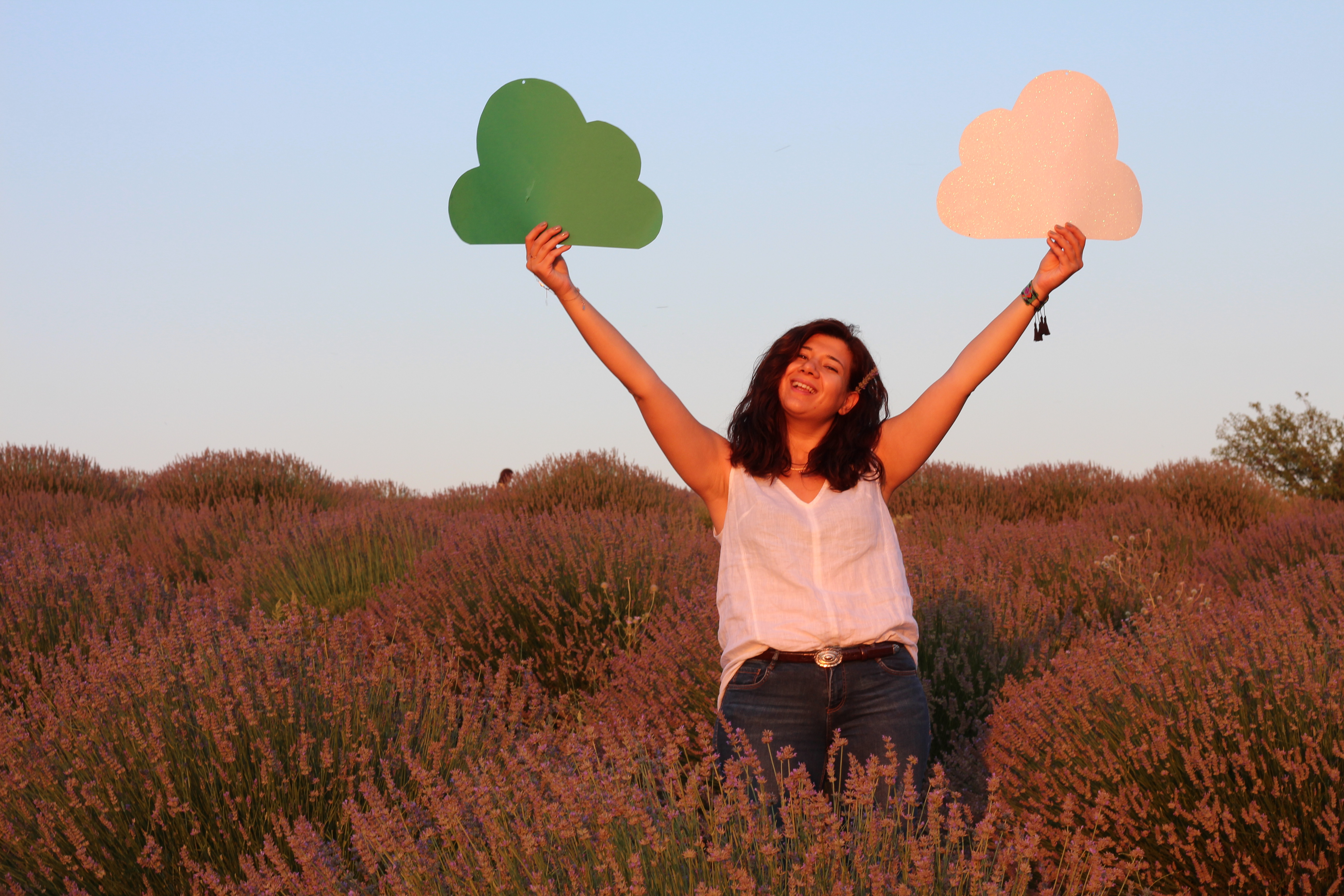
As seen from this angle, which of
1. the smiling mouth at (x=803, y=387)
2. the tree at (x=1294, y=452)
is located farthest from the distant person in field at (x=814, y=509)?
the tree at (x=1294, y=452)

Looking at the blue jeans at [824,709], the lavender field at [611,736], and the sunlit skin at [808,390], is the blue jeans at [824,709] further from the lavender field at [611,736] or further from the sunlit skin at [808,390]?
the sunlit skin at [808,390]

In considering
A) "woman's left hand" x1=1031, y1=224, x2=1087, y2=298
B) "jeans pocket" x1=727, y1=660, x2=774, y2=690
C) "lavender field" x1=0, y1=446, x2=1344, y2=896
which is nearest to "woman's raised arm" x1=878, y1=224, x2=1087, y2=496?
"woman's left hand" x1=1031, y1=224, x2=1087, y2=298

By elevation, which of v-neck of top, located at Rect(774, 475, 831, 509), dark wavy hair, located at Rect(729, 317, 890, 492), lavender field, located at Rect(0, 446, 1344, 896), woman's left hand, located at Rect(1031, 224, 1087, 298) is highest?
woman's left hand, located at Rect(1031, 224, 1087, 298)

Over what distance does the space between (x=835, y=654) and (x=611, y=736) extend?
57 centimetres

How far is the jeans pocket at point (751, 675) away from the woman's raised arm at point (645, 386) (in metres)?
0.37

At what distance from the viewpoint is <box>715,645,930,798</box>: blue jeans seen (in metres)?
2.55

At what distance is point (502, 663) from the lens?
3955 mm

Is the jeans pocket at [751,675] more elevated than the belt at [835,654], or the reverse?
the belt at [835,654]

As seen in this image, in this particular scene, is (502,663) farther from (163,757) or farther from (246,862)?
(246,862)

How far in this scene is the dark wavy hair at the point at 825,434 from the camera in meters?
2.81

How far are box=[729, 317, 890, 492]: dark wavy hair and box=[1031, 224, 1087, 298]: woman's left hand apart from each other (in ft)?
1.56

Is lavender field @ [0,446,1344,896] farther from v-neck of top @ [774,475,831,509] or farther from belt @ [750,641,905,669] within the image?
v-neck of top @ [774,475,831,509]

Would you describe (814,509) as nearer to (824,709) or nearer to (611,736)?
(824,709)

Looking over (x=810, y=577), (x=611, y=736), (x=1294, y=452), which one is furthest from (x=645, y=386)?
(x=1294, y=452)
